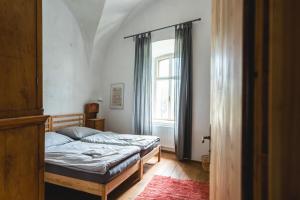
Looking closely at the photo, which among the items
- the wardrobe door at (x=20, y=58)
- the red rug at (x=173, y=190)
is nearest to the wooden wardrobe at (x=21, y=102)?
the wardrobe door at (x=20, y=58)

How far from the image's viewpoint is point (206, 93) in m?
3.73

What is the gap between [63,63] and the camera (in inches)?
157

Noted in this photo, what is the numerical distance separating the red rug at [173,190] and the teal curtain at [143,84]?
1557 millimetres

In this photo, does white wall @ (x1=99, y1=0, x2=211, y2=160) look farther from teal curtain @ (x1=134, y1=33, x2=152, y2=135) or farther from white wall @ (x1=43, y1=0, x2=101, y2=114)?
white wall @ (x1=43, y1=0, x2=101, y2=114)

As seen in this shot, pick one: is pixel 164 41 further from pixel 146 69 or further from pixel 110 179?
pixel 110 179

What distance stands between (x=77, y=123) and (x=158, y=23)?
300cm

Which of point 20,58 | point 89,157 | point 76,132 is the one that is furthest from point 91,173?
point 76,132

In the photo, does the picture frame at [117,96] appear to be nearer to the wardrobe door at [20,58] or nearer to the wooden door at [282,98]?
the wardrobe door at [20,58]

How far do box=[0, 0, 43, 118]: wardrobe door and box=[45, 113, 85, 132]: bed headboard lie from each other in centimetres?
300

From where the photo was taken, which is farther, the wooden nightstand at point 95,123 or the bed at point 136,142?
the wooden nightstand at point 95,123

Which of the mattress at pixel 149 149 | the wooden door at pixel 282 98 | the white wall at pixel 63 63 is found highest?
the white wall at pixel 63 63

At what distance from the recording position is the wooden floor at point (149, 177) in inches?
94.7

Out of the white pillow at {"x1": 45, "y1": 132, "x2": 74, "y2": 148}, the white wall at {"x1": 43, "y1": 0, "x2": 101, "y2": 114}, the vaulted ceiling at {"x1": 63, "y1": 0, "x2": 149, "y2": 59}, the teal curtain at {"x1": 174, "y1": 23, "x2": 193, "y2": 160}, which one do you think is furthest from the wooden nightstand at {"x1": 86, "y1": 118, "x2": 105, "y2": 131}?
the teal curtain at {"x1": 174, "y1": 23, "x2": 193, "y2": 160}

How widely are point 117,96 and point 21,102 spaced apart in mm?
3960
